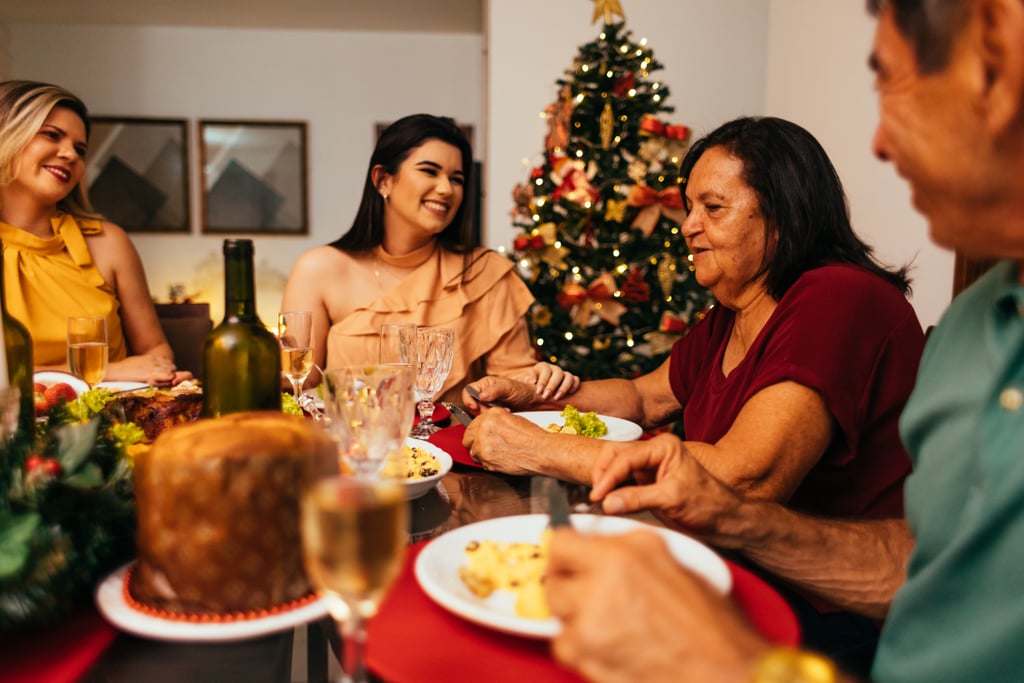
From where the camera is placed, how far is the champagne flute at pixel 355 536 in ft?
1.52

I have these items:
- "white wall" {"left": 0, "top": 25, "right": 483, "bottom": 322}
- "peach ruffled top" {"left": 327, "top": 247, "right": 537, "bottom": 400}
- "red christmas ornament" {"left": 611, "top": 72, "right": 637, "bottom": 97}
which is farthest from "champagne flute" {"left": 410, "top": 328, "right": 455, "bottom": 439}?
"white wall" {"left": 0, "top": 25, "right": 483, "bottom": 322}

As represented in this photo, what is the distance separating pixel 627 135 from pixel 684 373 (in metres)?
2.08

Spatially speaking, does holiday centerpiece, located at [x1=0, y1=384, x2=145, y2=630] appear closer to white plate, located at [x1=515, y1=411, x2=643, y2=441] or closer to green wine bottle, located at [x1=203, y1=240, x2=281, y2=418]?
green wine bottle, located at [x1=203, y1=240, x2=281, y2=418]

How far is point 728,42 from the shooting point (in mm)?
4738

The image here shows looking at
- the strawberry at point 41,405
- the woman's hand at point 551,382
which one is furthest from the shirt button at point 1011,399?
the strawberry at point 41,405

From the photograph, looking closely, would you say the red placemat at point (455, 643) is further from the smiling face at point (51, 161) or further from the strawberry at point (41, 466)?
the smiling face at point (51, 161)

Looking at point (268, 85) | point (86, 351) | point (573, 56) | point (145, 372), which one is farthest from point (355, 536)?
point (268, 85)

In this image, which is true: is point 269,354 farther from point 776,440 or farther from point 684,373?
point 684,373

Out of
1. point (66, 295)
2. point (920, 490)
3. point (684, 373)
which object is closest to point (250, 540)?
point (920, 490)

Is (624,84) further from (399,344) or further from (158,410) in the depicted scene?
(158,410)

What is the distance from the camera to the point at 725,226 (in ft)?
5.04

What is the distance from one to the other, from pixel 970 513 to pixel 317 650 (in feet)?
2.38

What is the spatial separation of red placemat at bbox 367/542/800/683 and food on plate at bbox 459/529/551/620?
63mm

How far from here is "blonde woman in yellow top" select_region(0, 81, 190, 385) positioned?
2.76 m
